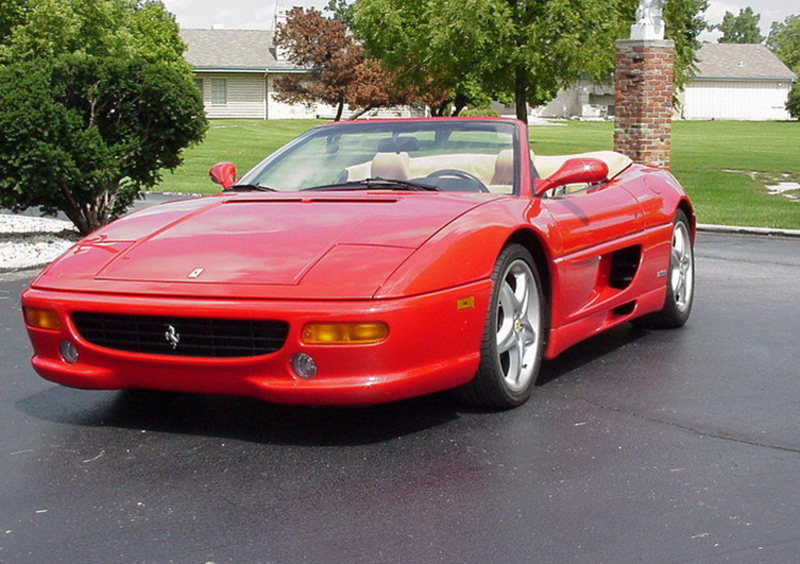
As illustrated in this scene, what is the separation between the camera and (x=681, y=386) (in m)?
5.79

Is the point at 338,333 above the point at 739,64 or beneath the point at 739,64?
beneath

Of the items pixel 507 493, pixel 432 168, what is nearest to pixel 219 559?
pixel 507 493

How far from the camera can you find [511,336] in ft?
17.1

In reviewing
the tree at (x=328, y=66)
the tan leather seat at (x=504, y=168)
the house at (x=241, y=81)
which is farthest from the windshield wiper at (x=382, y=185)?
the house at (x=241, y=81)

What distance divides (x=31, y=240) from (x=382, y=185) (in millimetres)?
7674

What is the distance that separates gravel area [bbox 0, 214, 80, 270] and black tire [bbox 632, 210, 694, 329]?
602 centimetres

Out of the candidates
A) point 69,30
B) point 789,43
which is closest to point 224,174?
point 69,30

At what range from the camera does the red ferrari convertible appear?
4418 millimetres

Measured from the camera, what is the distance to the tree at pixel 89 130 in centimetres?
1126

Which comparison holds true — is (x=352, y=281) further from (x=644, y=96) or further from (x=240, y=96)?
(x=240, y=96)

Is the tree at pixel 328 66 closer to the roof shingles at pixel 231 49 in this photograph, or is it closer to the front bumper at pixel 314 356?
the roof shingles at pixel 231 49

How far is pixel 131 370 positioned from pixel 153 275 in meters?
0.39

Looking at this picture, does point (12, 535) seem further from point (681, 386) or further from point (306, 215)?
point (681, 386)

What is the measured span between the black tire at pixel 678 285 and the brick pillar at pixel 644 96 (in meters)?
10.9
